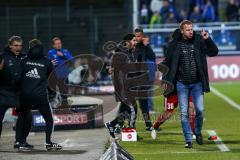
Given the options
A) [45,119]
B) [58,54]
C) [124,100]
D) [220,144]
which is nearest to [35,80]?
[45,119]

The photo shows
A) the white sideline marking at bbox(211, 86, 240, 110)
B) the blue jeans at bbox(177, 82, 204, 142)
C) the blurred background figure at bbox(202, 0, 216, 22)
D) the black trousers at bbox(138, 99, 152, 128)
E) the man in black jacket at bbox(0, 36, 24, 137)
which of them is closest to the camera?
the blue jeans at bbox(177, 82, 204, 142)

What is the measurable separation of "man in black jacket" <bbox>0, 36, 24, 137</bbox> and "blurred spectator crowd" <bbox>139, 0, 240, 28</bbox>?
65.2ft

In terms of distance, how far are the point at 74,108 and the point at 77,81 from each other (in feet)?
27.3

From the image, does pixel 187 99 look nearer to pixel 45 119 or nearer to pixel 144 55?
pixel 45 119

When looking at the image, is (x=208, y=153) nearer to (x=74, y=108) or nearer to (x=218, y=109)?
(x=74, y=108)

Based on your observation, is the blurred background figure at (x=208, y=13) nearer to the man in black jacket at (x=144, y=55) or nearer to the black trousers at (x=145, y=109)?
the man in black jacket at (x=144, y=55)

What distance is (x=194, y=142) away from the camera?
14.6 meters

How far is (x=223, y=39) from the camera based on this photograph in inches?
1298

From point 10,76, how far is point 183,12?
22.0 m

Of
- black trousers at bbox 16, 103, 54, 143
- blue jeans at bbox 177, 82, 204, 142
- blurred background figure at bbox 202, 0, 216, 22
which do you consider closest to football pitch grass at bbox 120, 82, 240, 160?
blue jeans at bbox 177, 82, 204, 142

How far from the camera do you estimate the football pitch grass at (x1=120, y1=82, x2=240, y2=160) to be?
1288 centimetres

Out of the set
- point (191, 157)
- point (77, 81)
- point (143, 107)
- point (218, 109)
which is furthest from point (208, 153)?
point (77, 81)

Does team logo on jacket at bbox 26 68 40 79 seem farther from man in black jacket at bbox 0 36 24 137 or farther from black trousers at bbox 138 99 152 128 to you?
black trousers at bbox 138 99 152 128

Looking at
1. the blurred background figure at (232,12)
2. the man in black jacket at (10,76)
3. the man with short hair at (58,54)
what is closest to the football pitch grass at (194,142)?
the man in black jacket at (10,76)
